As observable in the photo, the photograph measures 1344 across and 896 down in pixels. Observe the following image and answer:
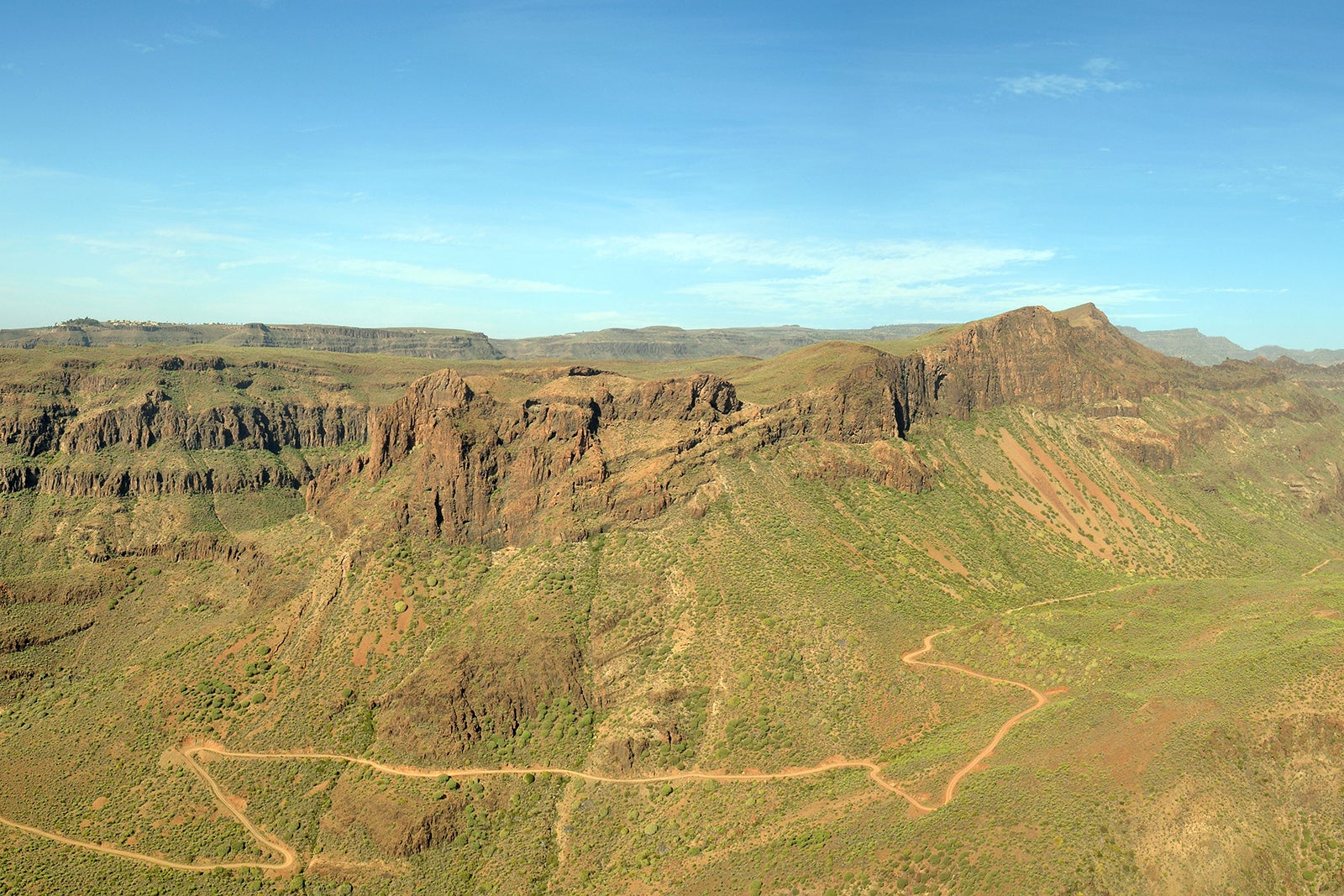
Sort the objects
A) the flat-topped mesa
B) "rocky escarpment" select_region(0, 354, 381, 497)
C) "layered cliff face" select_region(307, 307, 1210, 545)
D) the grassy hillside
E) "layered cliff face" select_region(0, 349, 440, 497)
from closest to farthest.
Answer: the grassy hillside < the flat-topped mesa < "layered cliff face" select_region(307, 307, 1210, 545) < "rocky escarpment" select_region(0, 354, 381, 497) < "layered cliff face" select_region(0, 349, 440, 497)

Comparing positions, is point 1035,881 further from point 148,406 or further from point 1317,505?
point 148,406

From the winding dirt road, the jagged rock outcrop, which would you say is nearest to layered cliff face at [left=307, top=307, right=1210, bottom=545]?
the winding dirt road

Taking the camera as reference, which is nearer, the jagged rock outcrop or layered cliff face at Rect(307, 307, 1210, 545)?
layered cliff face at Rect(307, 307, 1210, 545)

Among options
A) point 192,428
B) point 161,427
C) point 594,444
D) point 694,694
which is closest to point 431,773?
point 694,694

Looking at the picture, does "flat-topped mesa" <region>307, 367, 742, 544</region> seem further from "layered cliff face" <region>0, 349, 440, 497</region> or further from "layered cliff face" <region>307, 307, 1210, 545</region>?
"layered cliff face" <region>0, 349, 440, 497</region>

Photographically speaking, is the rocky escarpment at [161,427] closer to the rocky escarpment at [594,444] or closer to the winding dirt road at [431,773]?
the rocky escarpment at [594,444]

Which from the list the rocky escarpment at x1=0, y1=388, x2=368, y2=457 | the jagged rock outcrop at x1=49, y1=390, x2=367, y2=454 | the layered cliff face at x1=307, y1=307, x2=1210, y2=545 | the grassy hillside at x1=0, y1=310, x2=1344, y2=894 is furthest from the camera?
the jagged rock outcrop at x1=49, y1=390, x2=367, y2=454

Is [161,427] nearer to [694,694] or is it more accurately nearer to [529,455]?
[529,455]

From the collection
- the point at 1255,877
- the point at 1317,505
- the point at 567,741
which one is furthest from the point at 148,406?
the point at 1317,505
